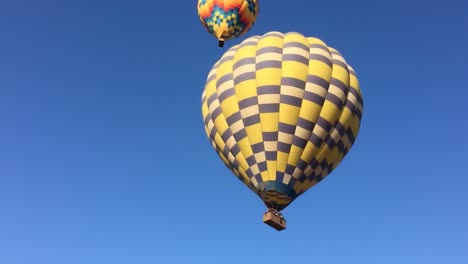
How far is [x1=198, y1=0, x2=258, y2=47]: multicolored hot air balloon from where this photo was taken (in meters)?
25.5

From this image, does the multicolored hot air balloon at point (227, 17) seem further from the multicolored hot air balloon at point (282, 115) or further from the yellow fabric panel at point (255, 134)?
the yellow fabric panel at point (255, 134)

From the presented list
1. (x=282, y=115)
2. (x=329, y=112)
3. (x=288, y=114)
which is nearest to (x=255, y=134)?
(x=282, y=115)

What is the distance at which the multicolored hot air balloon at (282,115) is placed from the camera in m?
17.1

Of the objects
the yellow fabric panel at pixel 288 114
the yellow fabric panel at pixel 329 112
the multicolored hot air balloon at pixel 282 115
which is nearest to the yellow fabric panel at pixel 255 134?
the multicolored hot air balloon at pixel 282 115

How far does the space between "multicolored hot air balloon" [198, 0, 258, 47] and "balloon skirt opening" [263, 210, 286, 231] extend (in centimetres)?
1097

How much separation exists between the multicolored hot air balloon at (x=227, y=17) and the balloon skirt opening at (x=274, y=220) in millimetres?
10968

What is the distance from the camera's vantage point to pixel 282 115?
17312 millimetres

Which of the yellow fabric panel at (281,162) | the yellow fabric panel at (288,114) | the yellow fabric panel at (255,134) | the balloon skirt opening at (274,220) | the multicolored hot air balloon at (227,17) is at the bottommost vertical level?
the balloon skirt opening at (274,220)

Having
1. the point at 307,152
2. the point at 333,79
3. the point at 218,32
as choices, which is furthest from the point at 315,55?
the point at 218,32

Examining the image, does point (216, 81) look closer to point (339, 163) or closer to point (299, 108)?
point (299, 108)

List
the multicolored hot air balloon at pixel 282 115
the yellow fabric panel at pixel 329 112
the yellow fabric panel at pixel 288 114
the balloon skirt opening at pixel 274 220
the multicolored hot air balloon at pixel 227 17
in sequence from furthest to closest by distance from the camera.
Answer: the multicolored hot air balloon at pixel 227 17 < the yellow fabric panel at pixel 329 112 < the yellow fabric panel at pixel 288 114 < the multicolored hot air balloon at pixel 282 115 < the balloon skirt opening at pixel 274 220

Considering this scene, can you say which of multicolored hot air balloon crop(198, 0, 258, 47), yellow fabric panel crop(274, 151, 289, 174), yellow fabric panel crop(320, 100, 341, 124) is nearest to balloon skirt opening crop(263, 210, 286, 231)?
yellow fabric panel crop(274, 151, 289, 174)

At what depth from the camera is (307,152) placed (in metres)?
17.2

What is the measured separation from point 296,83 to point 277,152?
233 centimetres
